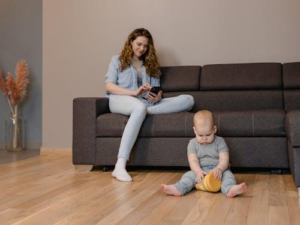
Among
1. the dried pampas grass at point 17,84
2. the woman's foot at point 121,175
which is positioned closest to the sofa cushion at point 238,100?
the woman's foot at point 121,175

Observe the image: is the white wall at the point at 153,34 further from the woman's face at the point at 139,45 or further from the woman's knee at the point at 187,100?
the woman's knee at the point at 187,100

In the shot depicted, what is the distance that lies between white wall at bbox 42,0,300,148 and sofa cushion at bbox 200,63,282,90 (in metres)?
0.29

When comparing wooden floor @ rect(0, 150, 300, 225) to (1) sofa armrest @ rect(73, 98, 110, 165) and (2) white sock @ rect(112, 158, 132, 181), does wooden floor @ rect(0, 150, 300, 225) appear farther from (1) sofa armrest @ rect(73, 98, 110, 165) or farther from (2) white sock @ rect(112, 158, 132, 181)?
(1) sofa armrest @ rect(73, 98, 110, 165)

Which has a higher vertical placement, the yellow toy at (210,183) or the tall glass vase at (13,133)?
the tall glass vase at (13,133)

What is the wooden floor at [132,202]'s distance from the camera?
5.39 feet

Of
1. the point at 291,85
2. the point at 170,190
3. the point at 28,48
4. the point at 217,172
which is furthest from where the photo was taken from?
the point at 28,48

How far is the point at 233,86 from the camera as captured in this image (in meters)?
3.26

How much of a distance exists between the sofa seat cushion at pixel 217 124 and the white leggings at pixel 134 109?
0.06 meters

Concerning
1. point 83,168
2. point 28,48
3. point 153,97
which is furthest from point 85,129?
point 28,48

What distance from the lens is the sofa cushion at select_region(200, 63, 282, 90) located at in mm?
3230

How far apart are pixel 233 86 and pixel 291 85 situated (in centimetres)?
42

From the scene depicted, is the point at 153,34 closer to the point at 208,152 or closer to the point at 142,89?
the point at 142,89

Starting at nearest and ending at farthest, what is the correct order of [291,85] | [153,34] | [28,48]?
[291,85]
[153,34]
[28,48]

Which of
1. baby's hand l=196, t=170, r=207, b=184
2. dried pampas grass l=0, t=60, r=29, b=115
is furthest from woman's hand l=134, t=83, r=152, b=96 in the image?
dried pampas grass l=0, t=60, r=29, b=115
